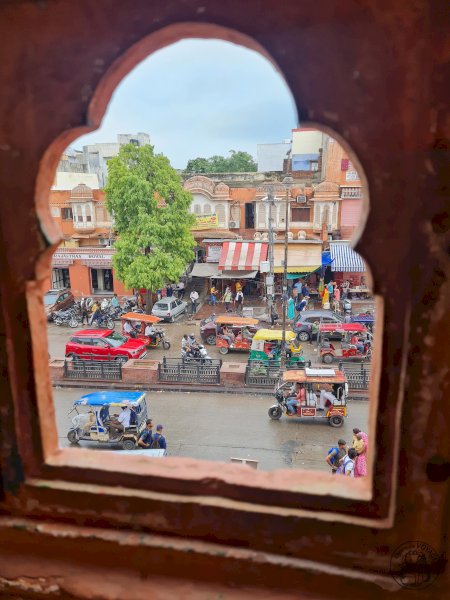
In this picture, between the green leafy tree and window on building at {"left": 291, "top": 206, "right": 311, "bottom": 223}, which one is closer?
the green leafy tree

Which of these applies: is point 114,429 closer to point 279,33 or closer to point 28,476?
point 28,476

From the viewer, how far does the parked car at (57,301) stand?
66.2 feet

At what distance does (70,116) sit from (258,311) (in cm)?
1863

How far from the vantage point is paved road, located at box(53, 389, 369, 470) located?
905 centimetres

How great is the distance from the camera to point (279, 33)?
4.42 feet

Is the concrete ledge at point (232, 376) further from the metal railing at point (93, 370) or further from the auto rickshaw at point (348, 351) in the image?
the auto rickshaw at point (348, 351)

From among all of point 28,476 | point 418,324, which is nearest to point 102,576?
point 28,476

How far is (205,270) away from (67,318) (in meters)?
6.88

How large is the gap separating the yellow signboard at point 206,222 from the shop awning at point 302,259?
3566mm

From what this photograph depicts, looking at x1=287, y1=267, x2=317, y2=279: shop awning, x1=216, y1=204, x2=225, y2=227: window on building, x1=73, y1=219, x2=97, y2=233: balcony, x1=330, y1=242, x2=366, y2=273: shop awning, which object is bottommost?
x1=287, y1=267, x2=317, y2=279: shop awning

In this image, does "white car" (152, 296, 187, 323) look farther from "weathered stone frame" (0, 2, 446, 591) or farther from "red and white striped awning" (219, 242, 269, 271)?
"weathered stone frame" (0, 2, 446, 591)

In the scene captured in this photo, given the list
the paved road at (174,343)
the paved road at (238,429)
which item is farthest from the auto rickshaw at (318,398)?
the paved road at (174,343)

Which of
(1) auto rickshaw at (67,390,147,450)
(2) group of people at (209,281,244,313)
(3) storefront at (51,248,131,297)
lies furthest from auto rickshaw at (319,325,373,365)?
Result: (3) storefront at (51,248,131,297)

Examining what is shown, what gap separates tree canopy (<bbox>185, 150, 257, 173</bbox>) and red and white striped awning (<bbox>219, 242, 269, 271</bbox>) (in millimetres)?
21264
